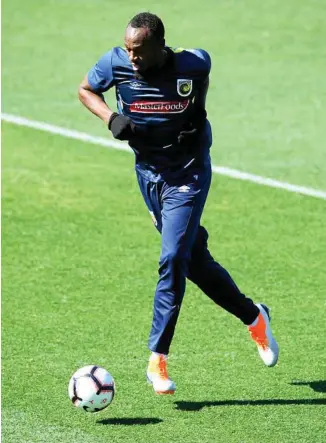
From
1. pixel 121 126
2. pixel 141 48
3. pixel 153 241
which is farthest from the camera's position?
pixel 153 241

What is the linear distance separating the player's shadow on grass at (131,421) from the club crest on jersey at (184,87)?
225cm

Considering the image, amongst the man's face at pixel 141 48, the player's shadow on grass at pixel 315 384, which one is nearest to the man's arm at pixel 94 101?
the man's face at pixel 141 48

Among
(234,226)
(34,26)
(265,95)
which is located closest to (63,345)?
(234,226)

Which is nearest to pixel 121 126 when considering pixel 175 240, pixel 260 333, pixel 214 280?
pixel 175 240

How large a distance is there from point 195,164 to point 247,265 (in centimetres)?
324

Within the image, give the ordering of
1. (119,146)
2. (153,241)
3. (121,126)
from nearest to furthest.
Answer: (121,126) → (153,241) → (119,146)

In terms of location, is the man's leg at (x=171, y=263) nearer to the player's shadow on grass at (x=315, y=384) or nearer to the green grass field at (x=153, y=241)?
the green grass field at (x=153, y=241)

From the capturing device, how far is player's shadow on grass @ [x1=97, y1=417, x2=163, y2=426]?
812cm

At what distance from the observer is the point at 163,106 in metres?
8.41

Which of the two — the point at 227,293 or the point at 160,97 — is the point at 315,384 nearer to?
the point at 227,293

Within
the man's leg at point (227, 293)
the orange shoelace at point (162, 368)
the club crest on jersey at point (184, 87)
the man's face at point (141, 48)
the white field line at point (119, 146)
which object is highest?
the man's face at point (141, 48)

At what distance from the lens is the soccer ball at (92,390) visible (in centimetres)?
812

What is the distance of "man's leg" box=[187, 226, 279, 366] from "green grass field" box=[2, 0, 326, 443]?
8.3 inches

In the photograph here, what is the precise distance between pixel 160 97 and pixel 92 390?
2075 millimetres
